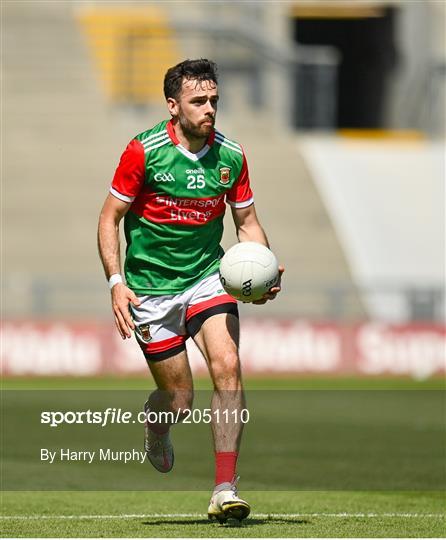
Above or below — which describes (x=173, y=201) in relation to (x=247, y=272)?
above

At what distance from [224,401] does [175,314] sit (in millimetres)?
725

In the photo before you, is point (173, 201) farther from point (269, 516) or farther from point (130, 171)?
point (269, 516)

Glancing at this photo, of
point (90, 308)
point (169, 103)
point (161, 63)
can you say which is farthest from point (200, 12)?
point (169, 103)

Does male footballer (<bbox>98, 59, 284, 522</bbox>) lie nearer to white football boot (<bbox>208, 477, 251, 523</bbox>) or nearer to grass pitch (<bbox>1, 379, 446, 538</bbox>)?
white football boot (<bbox>208, 477, 251, 523</bbox>)

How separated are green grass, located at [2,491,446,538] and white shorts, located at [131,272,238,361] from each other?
1.04 metres

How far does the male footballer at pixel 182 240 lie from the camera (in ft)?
27.2

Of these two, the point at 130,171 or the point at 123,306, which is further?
the point at 130,171

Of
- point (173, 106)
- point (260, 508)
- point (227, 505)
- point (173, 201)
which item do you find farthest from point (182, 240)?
point (260, 508)

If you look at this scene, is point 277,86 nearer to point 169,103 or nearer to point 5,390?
point 5,390

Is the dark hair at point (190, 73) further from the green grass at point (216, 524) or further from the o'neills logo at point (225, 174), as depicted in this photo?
the green grass at point (216, 524)

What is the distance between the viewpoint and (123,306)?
26.6ft

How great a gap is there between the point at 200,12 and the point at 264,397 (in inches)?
597

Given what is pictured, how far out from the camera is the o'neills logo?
8539 millimetres

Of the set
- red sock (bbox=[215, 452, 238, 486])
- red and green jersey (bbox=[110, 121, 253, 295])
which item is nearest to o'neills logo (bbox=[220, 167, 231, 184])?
red and green jersey (bbox=[110, 121, 253, 295])
